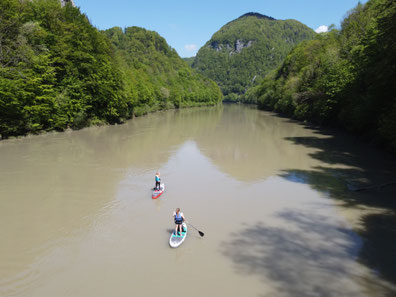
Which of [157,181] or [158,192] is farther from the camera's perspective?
[157,181]

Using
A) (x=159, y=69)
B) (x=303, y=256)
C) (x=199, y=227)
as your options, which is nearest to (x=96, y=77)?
(x=199, y=227)

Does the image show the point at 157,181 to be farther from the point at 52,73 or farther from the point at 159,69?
the point at 159,69

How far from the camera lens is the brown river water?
8375 mm

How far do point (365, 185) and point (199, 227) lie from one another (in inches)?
463

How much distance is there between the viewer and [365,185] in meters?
17.3

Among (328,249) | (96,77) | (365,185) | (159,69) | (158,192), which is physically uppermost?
(159,69)

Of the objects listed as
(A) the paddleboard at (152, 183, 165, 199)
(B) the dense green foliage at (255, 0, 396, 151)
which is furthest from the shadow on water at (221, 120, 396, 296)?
(B) the dense green foliage at (255, 0, 396, 151)

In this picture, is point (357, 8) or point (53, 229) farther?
point (357, 8)

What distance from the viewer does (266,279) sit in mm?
8492

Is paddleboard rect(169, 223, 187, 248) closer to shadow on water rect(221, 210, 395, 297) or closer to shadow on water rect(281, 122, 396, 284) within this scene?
shadow on water rect(221, 210, 395, 297)

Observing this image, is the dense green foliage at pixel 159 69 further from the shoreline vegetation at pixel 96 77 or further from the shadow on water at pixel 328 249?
the shadow on water at pixel 328 249

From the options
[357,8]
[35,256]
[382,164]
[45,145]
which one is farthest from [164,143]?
[357,8]

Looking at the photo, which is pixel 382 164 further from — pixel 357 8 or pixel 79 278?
pixel 357 8

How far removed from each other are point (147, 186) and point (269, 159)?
39.9 ft
